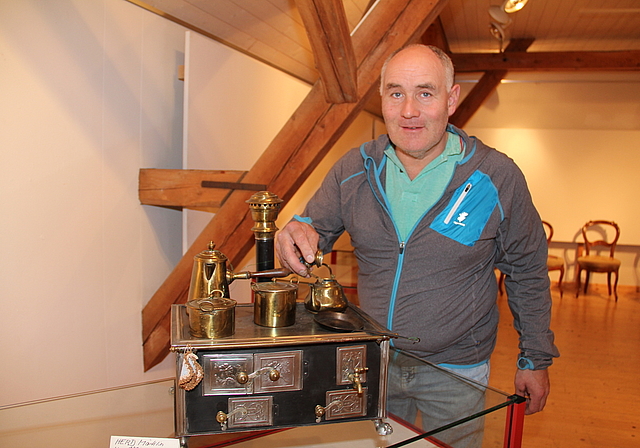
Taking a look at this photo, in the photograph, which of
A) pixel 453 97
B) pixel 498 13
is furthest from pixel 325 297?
pixel 498 13

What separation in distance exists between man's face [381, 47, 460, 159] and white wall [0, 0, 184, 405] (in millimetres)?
1266

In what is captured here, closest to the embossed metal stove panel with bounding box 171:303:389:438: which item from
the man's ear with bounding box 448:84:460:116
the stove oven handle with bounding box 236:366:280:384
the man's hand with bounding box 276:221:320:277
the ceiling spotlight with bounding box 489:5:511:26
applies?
the stove oven handle with bounding box 236:366:280:384

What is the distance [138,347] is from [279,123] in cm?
173

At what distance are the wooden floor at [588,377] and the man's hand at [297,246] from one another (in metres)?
2.22

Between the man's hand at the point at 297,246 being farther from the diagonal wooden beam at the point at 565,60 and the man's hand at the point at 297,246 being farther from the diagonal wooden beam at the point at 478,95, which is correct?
the diagonal wooden beam at the point at 478,95

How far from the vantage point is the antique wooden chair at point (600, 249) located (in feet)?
21.5

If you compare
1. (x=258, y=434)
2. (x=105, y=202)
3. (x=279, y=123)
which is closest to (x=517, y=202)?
(x=258, y=434)

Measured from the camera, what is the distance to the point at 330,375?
98 cm

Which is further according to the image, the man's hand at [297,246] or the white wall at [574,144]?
the white wall at [574,144]

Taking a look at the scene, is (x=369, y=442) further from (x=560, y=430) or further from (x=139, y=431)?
(x=560, y=430)

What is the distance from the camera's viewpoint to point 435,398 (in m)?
1.23

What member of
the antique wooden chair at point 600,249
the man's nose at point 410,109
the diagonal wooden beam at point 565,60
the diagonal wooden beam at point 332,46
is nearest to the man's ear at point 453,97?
the man's nose at point 410,109

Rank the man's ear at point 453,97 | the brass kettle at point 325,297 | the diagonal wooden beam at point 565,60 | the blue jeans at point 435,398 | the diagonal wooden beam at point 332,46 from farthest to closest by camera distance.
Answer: the diagonal wooden beam at point 565,60 → the diagonal wooden beam at point 332,46 → the man's ear at point 453,97 → the brass kettle at point 325,297 → the blue jeans at point 435,398

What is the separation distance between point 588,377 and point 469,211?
10.3 feet
